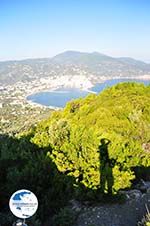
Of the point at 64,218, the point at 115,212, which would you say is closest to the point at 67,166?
the point at 115,212

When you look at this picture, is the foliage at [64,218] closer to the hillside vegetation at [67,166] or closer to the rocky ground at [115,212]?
the rocky ground at [115,212]

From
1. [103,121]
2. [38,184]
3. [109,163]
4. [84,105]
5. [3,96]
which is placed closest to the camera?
[38,184]

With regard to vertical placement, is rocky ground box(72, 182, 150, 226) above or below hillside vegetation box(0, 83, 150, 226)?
below

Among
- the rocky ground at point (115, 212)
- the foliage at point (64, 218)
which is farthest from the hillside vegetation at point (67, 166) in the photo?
the foliage at point (64, 218)

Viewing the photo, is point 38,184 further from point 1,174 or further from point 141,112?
point 141,112

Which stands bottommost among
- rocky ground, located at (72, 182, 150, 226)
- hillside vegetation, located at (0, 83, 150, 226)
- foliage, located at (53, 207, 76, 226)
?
rocky ground, located at (72, 182, 150, 226)

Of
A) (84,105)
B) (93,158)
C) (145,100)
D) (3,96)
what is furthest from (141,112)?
(3,96)

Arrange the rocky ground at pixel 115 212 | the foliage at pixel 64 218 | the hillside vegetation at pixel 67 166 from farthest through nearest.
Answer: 1. the hillside vegetation at pixel 67 166
2. the rocky ground at pixel 115 212
3. the foliage at pixel 64 218

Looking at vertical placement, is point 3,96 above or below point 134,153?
below

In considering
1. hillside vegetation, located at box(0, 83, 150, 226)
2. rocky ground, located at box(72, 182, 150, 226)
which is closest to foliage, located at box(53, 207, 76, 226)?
rocky ground, located at box(72, 182, 150, 226)

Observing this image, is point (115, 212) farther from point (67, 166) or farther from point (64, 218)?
point (67, 166)

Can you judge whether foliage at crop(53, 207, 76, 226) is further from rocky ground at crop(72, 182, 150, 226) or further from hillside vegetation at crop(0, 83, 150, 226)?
hillside vegetation at crop(0, 83, 150, 226)
